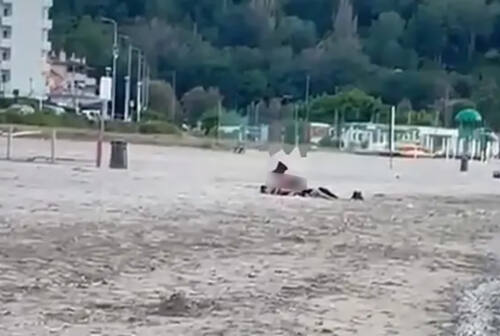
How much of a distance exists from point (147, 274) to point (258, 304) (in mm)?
1444

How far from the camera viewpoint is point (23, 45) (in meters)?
92.9

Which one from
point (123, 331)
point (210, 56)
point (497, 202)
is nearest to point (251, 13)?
point (210, 56)

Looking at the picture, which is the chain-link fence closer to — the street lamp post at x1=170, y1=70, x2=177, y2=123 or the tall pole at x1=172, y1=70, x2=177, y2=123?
the street lamp post at x1=170, y1=70, x2=177, y2=123

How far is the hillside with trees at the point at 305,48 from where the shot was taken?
4067 inches

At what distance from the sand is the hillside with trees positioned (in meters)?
75.8

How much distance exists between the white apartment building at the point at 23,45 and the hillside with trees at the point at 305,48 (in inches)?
372

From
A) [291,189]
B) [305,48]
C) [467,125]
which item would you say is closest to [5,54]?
[305,48]

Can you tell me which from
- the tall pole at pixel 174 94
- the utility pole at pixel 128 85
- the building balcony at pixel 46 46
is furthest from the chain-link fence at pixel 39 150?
the building balcony at pixel 46 46

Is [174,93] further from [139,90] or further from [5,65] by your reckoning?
[5,65]

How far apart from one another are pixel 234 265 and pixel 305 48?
104484 mm

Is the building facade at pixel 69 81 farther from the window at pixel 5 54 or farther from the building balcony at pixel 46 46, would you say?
the window at pixel 5 54

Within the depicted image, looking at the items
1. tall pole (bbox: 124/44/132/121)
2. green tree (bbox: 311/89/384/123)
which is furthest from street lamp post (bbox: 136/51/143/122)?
green tree (bbox: 311/89/384/123)

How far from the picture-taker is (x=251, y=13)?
117 metres

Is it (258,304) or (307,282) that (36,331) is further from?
(307,282)
